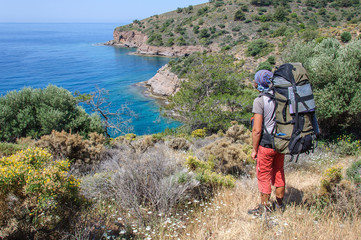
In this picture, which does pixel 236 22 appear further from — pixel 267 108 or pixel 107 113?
pixel 267 108

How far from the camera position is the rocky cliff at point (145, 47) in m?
68.9

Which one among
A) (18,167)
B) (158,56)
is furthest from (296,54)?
(158,56)

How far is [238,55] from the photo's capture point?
37.0m

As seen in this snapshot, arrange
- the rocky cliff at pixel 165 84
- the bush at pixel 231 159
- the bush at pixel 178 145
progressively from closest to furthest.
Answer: the bush at pixel 231 159
the bush at pixel 178 145
the rocky cliff at pixel 165 84

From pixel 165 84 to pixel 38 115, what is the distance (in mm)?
29054

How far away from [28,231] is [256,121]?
294 cm

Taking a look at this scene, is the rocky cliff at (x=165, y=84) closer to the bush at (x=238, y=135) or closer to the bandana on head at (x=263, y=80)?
the bush at (x=238, y=135)

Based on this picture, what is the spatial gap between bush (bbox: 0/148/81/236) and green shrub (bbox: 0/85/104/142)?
930 cm

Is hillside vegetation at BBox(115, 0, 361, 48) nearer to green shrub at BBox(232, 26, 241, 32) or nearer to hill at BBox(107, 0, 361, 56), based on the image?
hill at BBox(107, 0, 361, 56)

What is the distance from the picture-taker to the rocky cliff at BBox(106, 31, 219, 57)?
6886cm

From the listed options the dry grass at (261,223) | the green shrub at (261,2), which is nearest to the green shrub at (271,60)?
the dry grass at (261,223)

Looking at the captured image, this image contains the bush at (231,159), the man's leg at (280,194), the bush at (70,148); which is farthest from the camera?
the bush at (70,148)

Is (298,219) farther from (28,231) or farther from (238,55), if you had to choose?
(238,55)

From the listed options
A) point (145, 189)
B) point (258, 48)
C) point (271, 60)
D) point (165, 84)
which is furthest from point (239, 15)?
point (145, 189)
